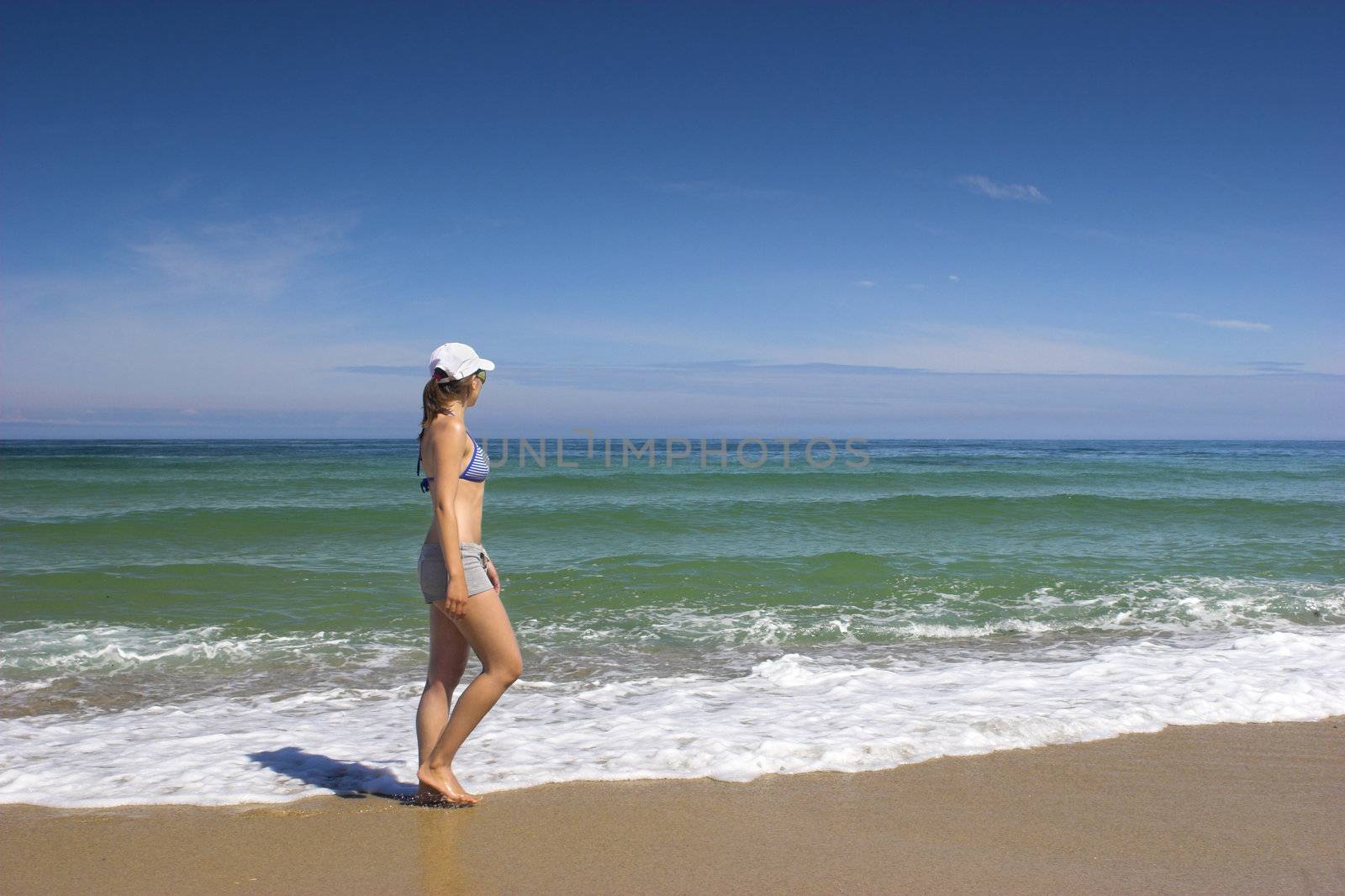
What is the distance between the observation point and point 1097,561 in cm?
1105

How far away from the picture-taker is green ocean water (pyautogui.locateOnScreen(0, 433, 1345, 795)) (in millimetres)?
6160

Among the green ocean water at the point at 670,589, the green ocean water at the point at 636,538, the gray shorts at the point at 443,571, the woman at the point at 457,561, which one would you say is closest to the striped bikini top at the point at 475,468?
the woman at the point at 457,561

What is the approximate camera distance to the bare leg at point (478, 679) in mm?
3359

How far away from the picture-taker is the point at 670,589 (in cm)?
932

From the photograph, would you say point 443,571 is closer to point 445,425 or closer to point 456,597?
point 456,597

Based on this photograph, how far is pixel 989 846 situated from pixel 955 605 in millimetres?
5469

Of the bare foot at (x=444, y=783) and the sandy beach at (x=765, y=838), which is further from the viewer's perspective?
the bare foot at (x=444, y=783)

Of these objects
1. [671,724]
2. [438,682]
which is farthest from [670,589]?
[438,682]

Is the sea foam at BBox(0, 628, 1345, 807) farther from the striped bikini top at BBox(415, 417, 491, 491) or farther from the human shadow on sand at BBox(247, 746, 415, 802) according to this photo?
the striped bikini top at BBox(415, 417, 491, 491)

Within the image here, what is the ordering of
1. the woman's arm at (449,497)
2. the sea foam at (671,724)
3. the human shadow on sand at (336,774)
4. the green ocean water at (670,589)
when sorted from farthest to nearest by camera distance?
the green ocean water at (670,589), the sea foam at (671,724), the human shadow on sand at (336,774), the woman's arm at (449,497)

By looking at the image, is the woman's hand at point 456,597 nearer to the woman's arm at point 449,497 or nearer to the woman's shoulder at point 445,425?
the woman's arm at point 449,497

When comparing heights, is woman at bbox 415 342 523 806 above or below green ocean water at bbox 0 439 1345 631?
above

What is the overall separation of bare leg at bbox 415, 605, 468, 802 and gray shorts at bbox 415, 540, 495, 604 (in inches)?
10.3

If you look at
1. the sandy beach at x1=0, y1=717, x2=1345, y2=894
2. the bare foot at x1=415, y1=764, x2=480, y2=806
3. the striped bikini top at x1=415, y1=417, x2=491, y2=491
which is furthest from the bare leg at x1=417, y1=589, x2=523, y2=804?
the striped bikini top at x1=415, y1=417, x2=491, y2=491
